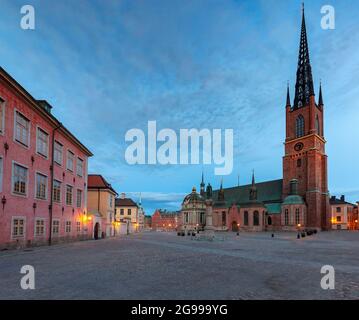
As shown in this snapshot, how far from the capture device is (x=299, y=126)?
3221 inches

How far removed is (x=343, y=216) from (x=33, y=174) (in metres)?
103

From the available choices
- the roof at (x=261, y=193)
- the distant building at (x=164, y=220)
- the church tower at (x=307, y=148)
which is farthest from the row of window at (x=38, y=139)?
the distant building at (x=164, y=220)

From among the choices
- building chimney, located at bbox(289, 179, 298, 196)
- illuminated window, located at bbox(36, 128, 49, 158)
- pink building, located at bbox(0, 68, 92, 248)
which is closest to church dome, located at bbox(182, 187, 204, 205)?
building chimney, located at bbox(289, 179, 298, 196)

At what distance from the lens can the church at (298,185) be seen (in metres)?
74.2

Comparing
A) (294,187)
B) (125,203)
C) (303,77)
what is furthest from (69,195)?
(303,77)

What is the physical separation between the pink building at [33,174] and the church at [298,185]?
4184 centimetres

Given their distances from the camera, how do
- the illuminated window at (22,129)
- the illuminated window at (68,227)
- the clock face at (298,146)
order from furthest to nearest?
the clock face at (298,146)
the illuminated window at (68,227)
the illuminated window at (22,129)

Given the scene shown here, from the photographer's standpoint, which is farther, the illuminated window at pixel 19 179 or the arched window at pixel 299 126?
the arched window at pixel 299 126

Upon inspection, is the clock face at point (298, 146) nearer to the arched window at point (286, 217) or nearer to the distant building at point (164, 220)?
the arched window at point (286, 217)

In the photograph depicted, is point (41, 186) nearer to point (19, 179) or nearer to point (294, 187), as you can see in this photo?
point (19, 179)

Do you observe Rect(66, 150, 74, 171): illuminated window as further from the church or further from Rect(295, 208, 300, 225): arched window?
Rect(295, 208, 300, 225): arched window

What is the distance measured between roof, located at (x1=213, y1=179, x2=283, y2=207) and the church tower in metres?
7.28

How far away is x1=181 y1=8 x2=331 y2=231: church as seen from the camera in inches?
2921
